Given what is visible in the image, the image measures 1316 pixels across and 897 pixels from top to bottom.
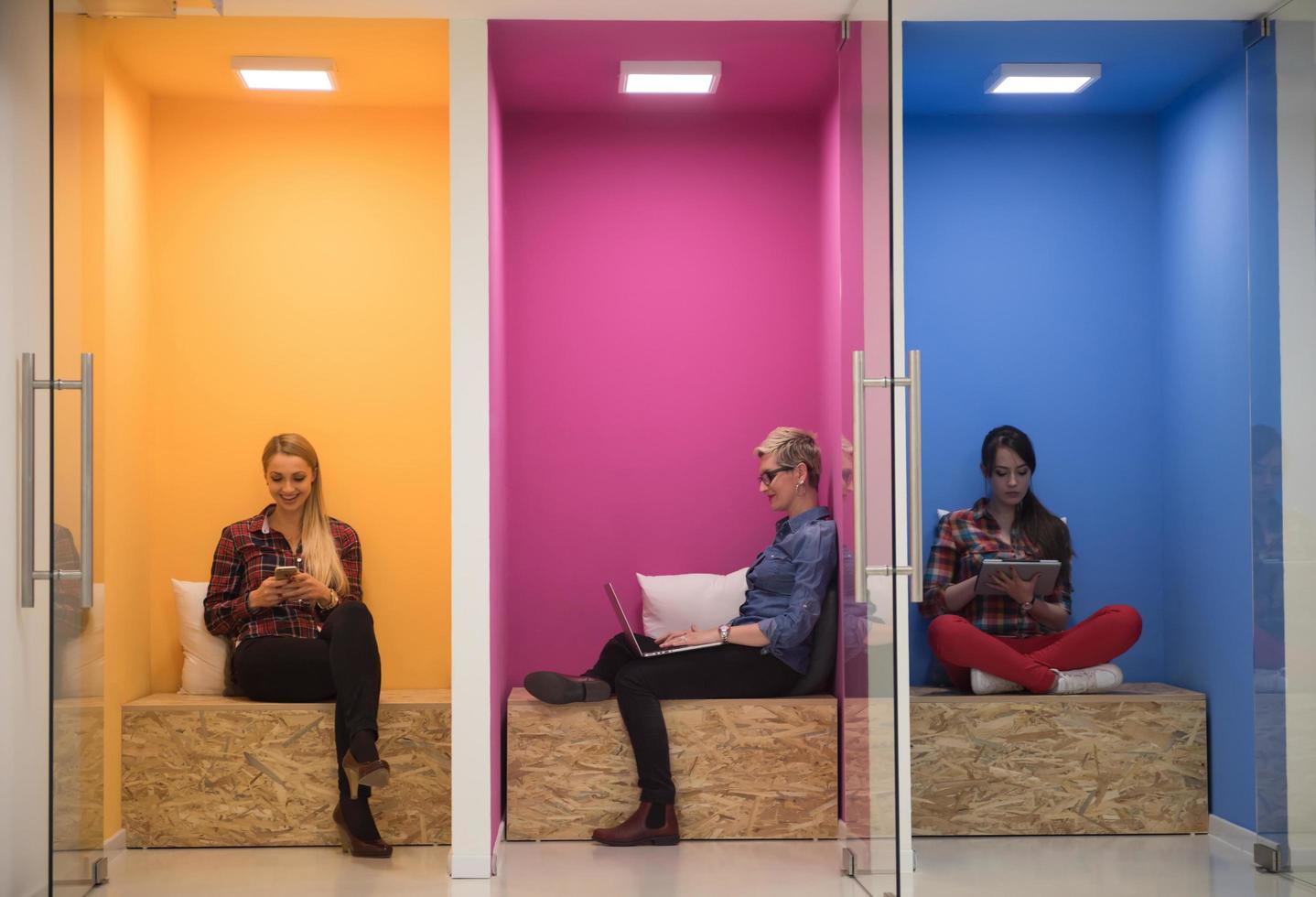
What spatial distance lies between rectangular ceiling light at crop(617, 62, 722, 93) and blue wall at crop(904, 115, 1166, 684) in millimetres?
931

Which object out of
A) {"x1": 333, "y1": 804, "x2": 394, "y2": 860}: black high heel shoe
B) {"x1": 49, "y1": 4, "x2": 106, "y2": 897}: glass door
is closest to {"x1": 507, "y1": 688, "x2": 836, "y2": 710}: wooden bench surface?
{"x1": 333, "y1": 804, "x2": 394, "y2": 860}: black high heel shoe

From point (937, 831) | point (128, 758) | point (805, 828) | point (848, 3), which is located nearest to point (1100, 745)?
point (937, 831)

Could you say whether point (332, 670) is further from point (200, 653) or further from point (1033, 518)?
point (1033, 518)

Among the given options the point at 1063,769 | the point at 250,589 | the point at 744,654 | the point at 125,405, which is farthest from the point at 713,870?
the point at 125,405

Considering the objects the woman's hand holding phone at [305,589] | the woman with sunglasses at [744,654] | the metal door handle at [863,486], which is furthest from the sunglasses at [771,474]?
the woman's hand holding phone at [305,589]

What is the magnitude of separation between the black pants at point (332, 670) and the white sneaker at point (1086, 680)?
2293mm

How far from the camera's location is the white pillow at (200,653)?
4.45 metres

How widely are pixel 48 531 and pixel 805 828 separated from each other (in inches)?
100

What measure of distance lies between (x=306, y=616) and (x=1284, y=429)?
312 centimetres

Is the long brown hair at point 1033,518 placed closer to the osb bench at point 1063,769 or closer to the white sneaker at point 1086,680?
the white sneaker at point 1086,680

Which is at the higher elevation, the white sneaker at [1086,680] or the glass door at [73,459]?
the glass door at [73,459]

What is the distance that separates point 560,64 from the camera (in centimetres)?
432

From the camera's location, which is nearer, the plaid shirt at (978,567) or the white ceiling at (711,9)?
the white ceiling at (711,9)

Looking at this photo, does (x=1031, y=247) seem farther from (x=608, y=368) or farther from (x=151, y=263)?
(x=151, y=263)
